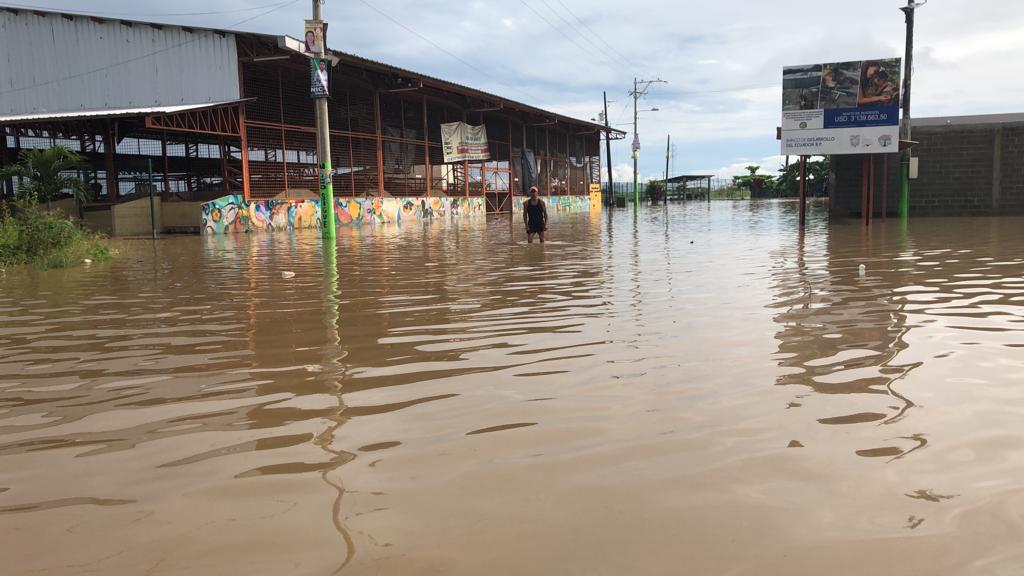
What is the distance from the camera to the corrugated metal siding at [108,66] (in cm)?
2644

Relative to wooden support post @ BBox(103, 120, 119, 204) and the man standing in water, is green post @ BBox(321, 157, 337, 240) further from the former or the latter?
wooden support post @ BBox(103, 120, 119, 204)

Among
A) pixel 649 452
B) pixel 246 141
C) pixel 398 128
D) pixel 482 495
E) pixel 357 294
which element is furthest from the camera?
pixel 398 128

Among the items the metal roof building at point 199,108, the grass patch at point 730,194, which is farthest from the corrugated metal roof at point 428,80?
the grass patch at point 730,194

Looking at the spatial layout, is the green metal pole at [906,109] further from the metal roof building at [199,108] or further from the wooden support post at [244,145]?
the wooden support post at [244,145]

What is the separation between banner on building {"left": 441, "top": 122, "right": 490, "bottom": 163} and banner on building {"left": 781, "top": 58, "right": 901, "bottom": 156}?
20021 mm

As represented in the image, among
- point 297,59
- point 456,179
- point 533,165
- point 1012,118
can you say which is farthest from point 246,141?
point 1012,118

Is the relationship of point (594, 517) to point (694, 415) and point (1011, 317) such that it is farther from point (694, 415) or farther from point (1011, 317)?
point (1011, 317)

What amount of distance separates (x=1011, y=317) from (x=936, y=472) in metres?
4.19

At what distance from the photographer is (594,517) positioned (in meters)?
2.54

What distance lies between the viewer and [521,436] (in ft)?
11.1

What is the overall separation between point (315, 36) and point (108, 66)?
1269 centimetres

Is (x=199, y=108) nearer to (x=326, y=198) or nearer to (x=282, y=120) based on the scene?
(x=282, y=120)

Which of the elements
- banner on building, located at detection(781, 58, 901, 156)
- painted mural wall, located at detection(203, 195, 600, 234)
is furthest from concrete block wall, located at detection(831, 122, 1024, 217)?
painted mural wall, located at detection(203, 195, 600, 234)

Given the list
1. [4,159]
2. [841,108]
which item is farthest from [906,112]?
[4,159]
